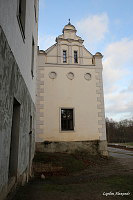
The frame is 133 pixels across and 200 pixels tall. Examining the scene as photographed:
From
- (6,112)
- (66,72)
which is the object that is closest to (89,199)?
(6,112)

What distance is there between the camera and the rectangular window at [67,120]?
11.9 metres

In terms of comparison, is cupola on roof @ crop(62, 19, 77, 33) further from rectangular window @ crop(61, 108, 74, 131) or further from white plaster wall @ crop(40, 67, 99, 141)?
rectangular window @ crop(61, 108, 74, 131)

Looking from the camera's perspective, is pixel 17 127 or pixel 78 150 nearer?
pixel 17 127

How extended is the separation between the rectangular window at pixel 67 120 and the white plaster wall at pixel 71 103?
12.9 inches

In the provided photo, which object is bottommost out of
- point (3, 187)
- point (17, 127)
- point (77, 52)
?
point (3, 187)

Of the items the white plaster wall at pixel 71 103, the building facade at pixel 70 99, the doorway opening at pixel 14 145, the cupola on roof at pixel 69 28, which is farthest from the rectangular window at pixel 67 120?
the doorway opening at pixel 14 145

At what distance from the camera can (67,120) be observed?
12.1m

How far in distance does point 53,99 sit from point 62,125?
6.72 feet

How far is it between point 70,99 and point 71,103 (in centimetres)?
32

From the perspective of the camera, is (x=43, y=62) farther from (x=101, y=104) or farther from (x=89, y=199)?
(x=89, y=199)

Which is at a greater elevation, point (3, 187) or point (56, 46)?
point (56, 46)

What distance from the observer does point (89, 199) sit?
4.23 metres

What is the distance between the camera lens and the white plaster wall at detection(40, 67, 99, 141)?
11.6 metres

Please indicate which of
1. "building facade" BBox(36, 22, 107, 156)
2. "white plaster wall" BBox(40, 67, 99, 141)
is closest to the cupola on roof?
"building facade" BBox(36, 22, 107, 156)
